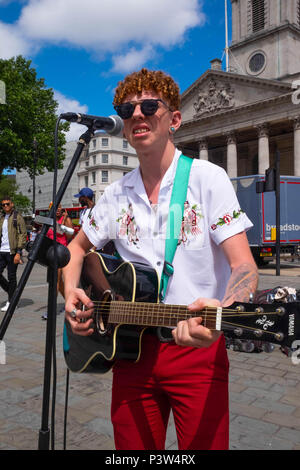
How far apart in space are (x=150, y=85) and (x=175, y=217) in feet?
2.10

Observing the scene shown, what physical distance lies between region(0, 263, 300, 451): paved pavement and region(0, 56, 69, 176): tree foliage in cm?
2184

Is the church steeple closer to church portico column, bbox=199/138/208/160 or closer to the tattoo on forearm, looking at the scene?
church portico column, bbox=199/138/208/160

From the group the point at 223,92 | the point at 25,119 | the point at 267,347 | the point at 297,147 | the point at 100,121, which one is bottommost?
the point at 267,347

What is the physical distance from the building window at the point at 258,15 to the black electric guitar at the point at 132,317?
54.7 meters

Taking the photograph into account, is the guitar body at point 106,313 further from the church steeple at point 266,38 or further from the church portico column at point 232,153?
the church steeple at point 266,38

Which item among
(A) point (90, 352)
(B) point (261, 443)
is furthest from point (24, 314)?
(A) point (90, 352)

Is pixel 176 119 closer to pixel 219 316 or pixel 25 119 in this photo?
pixel 219 316

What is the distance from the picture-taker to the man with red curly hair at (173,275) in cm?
154

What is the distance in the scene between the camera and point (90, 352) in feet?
6.08

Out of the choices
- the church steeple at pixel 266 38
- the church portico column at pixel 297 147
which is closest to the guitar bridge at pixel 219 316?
the church portico column at pixel 297 147

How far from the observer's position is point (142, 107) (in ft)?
5.83

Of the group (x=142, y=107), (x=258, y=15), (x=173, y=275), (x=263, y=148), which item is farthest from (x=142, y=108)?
(x=258, y=15)
